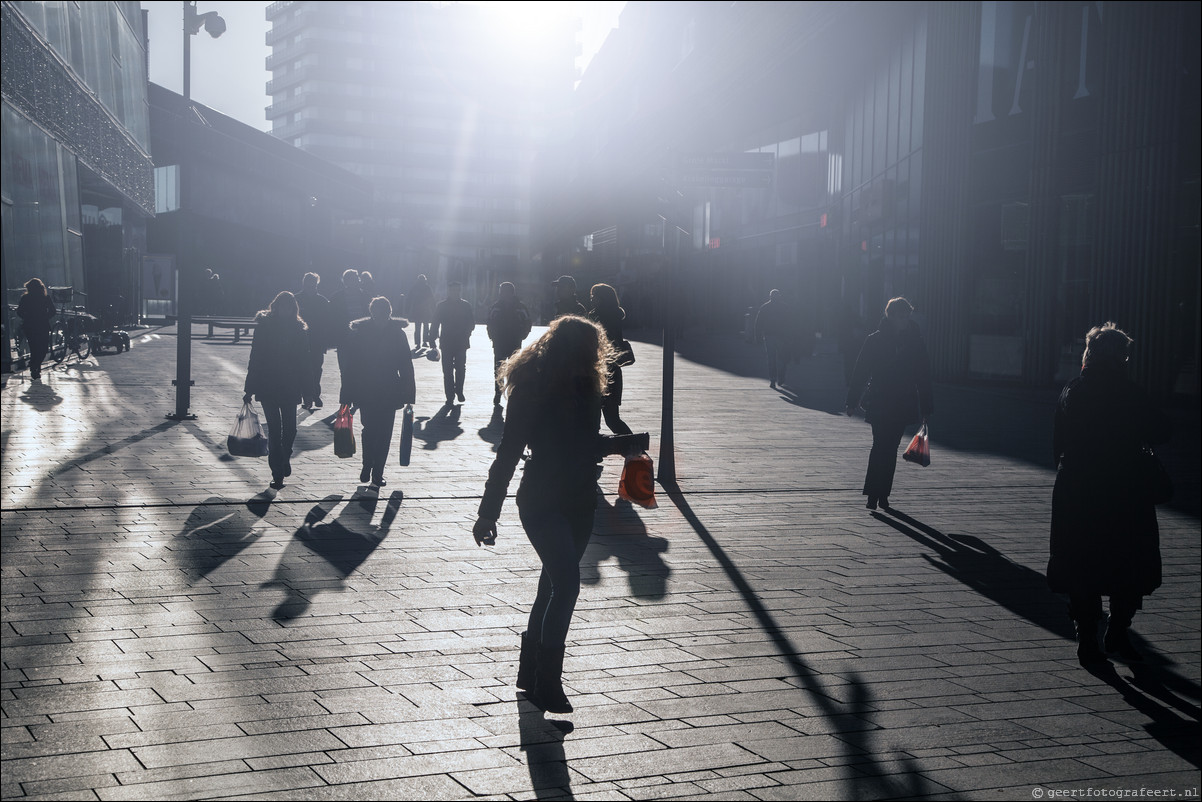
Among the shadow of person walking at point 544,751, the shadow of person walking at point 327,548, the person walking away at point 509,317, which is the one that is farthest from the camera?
the person walking away at point 509,317

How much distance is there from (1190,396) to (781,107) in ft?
77.0

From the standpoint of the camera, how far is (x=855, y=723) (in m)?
4.63

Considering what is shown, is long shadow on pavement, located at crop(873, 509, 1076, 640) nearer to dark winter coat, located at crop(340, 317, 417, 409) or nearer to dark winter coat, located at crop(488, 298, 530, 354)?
dark winter coat, located at crop(340, 317, 417, 409)

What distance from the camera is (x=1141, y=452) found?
18.8ft

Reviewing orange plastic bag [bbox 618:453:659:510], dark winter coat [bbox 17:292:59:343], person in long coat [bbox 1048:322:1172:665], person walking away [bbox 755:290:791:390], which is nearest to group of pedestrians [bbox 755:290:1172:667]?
person in long coat [bbox 1048:322:1172:665]

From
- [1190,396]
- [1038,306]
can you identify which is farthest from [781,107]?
[1190,396]

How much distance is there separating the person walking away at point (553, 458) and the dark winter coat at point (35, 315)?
1626cm

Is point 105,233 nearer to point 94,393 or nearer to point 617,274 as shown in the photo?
point 94,393

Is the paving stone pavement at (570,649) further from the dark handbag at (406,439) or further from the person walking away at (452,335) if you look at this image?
the person walking away at (452,335)

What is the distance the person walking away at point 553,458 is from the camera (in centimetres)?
478

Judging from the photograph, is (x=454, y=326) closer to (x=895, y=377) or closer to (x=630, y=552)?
(x=895, y=377)

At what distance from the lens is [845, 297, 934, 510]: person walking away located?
30.3 feet

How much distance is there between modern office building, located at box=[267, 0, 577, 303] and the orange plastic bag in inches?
5017

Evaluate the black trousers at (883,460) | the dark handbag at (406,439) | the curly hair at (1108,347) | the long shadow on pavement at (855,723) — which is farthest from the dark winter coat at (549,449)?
the dark handbag at (406,439)
